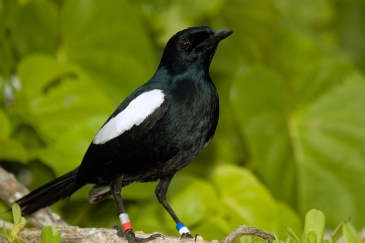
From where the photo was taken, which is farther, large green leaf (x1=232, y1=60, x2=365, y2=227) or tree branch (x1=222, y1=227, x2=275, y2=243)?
large green leaf (x1=232, y1=60, x2=365, y2=227)

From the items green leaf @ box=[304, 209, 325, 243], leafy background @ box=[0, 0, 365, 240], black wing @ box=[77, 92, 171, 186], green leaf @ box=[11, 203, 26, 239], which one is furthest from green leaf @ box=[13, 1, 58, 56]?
green leaf @ box=[304, 209, 325, 243]

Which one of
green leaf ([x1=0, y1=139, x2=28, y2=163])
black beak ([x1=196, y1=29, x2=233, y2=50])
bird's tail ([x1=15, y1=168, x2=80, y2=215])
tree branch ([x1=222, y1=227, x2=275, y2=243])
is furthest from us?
green leaf ([x1=0, y1=139, x2=28, y2=163])

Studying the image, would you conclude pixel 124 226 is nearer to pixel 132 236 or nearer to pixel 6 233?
pixel 132 236

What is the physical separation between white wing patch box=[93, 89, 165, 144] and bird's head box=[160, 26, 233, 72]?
4.4 inches

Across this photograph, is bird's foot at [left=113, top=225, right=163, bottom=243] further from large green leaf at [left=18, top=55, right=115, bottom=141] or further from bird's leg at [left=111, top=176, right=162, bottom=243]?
large green leaf at [left=18, top=55, right=115, bottom=141]

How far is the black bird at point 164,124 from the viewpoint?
133 cm

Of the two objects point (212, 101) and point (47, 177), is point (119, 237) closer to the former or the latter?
point (212, 101)

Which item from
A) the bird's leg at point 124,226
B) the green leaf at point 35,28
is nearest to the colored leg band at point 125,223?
the bird's leg at point 124,226

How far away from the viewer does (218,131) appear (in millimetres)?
2578

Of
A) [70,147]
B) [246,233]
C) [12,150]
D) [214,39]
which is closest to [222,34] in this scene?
[214,39]

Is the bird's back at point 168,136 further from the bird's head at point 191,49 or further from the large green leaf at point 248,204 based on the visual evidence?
the large green leaf at point 248,204

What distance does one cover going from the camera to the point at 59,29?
226 centimetres

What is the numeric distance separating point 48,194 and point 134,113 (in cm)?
43

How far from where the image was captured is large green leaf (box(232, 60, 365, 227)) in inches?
89.3
